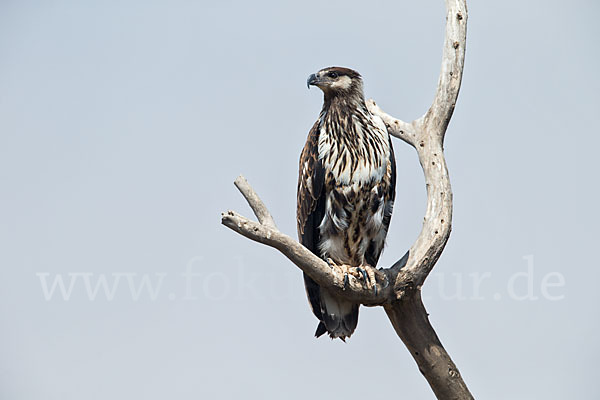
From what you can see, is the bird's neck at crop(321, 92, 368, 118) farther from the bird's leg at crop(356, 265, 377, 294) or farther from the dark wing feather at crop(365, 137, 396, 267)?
the bird's leg at crop(356, 265, 377, 294)

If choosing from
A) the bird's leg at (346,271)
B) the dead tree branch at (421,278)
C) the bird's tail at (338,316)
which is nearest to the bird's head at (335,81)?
the dead tree branch at (421,278)

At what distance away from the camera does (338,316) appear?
5672 millimetres

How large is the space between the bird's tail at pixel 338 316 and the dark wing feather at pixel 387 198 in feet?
1.32

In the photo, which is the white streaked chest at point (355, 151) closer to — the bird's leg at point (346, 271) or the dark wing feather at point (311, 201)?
the dark wing feather at point (311, 201)

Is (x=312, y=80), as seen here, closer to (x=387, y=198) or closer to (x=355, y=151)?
(x=355, y=151)

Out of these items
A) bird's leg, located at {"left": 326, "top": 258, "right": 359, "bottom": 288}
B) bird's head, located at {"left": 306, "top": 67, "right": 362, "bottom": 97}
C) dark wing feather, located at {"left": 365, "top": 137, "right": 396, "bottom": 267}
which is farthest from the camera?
bird's head, located at {"left": 306, "top": 67, "right": 362, "bottom": 97}

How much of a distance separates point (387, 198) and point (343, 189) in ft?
1.33

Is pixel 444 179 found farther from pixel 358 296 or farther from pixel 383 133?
pixel 358 296

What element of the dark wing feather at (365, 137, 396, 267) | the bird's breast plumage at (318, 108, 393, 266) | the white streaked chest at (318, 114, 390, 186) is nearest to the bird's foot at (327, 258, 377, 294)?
the bird's breast plumage at (318, 108, 393, 266)

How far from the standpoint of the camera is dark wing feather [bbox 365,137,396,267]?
5594 mm

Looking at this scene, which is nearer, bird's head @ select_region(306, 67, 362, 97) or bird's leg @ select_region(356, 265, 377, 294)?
bird's leg @ select_region(356, 265, 377, 294)

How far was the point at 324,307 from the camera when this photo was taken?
18.6 ft

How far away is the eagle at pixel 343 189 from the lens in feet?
18.0

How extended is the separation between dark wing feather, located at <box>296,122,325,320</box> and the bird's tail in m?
0.05
